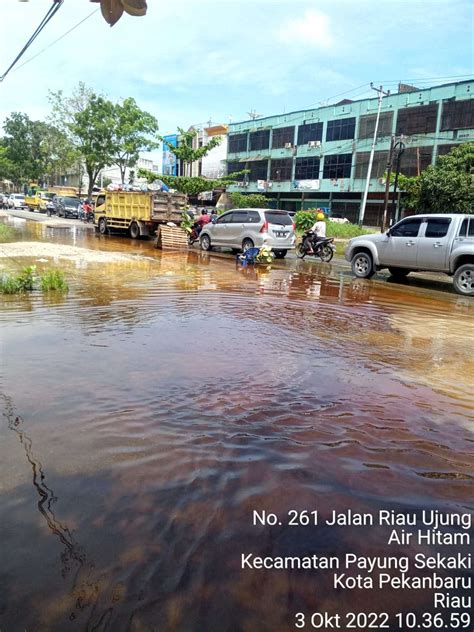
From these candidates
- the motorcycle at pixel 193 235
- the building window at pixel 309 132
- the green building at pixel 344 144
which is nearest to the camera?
the motorcycle at pixel 193 235

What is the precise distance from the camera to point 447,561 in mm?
2281

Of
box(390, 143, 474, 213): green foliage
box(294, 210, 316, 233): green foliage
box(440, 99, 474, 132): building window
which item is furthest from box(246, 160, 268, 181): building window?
box(294, 210, 316, 233): green foliage

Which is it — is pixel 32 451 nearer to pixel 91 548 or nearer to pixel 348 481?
pixel 91 548

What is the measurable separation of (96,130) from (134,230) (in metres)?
21.3

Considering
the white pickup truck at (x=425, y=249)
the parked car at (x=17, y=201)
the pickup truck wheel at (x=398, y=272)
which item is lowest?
the pickup truck wheel at (x=398, y=272)

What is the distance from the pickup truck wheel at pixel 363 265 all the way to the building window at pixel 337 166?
3380 centimetres

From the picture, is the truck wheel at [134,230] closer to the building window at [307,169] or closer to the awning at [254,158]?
the building window at [307,169]

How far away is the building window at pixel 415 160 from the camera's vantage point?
38.1 meters

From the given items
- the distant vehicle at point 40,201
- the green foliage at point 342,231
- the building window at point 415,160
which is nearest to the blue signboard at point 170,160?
the distant vehicle at point 40,201

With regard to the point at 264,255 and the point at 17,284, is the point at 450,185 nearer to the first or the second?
the point at 264,255

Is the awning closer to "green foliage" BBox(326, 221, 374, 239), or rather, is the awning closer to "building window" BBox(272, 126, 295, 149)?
"building window" BBox(272, 126, 295, 149)

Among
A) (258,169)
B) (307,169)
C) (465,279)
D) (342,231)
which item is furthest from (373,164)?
(465,279)

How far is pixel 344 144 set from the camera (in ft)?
147

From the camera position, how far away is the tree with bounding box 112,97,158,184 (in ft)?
128
